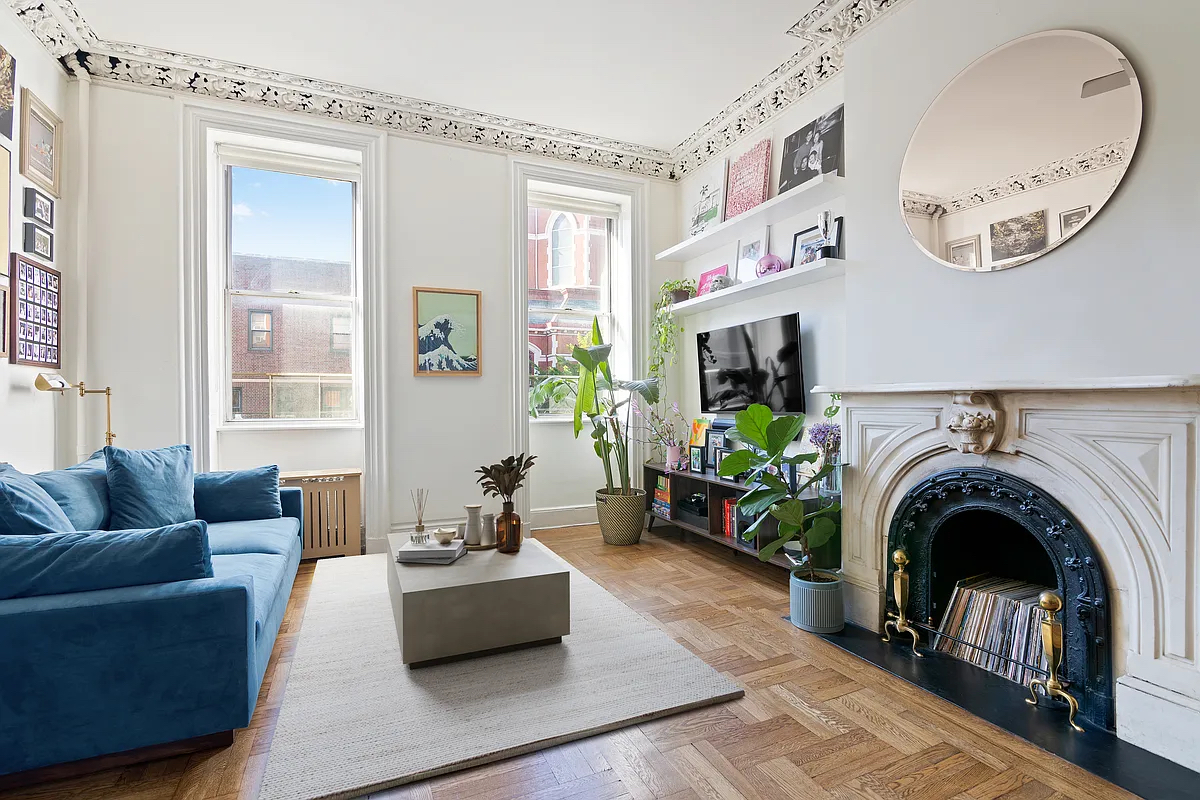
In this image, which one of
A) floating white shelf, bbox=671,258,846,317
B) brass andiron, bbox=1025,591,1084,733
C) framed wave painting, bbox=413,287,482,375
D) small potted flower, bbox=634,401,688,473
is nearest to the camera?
brass andiron, bbox=1025,591,1084,733

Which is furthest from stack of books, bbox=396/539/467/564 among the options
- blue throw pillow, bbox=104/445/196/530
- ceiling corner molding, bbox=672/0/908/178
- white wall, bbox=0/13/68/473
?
ceiling corner molding, bbox=672/0/908/178

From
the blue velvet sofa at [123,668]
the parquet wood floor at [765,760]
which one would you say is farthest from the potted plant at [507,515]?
the blue velvet sofa at [123,668]

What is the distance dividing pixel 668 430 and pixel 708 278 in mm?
1242

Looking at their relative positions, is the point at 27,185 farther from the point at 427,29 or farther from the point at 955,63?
the point at 955,63

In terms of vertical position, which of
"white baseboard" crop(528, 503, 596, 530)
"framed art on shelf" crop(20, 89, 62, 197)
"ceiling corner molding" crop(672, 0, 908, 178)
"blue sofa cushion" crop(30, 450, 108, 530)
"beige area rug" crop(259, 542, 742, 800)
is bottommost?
"beige area rug" crop(259, 542, 742, 800)

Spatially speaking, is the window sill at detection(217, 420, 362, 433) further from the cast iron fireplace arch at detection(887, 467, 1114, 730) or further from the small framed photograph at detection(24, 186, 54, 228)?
the cast iron fireplace arch at detection(887, 467, 1114, 730)

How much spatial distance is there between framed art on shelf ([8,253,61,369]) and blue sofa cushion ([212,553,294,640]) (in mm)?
1590

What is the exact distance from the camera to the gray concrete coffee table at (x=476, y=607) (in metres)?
2.24

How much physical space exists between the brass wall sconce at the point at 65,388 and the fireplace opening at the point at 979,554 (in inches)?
163

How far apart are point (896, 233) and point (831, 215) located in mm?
712

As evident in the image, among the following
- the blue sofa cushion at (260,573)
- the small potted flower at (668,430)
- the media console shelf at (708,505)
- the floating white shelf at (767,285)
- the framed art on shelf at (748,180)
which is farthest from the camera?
the small potted flower at (668,430)

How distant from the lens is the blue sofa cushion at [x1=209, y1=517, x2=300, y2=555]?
102 inches

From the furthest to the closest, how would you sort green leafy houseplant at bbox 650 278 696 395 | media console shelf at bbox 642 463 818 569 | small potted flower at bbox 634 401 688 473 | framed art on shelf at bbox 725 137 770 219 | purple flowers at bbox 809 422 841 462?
green leafy houseplant at bbox 650 278 696 395, small potted flower at bbox 634 401 688 473, framed art on shelf at bbox 725 137 770 219, media console shelf at bbox 642 463 818 569, purple flowers at bbox 809 422 841 462

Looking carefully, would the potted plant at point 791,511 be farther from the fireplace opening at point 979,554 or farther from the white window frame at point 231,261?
the white window frame at point 231,261
